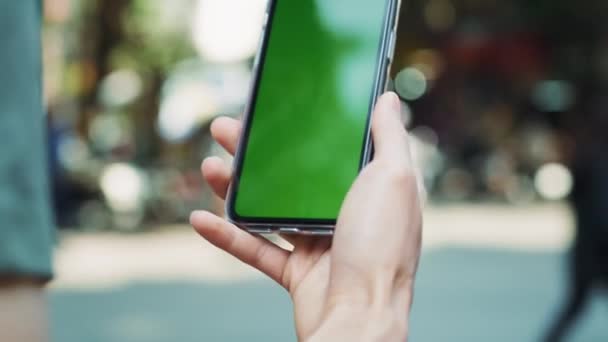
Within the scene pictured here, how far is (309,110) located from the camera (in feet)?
6.31

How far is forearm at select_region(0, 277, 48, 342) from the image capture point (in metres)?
1.64

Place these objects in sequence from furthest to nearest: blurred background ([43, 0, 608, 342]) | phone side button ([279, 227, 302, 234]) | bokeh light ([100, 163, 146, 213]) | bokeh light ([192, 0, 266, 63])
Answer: bokeh light ([192, 0, 266, 63]) < bokeh light ([100, 163, 146, 213]) < blurred background ([43, 0, 608, 342]) < phone side button ([279, 227, 302, 234])

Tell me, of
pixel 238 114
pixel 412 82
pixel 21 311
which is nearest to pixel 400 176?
pixel 21 311

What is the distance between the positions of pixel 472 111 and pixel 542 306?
1631 centimetres

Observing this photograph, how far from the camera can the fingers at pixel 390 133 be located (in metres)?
1.62

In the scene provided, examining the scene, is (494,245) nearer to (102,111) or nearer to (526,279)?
(526,279)

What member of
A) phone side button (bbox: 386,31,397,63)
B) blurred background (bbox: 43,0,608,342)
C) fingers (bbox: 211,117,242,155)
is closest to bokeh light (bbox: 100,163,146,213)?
blurred background (bbox: 43,0,608,342)

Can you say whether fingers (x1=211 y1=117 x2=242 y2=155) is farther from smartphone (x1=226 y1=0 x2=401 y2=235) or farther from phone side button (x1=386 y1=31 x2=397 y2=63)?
phone side button (x1=386 y1=31 x2=397 y2=63)

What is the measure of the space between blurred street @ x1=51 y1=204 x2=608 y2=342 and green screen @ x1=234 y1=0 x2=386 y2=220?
6243 mm

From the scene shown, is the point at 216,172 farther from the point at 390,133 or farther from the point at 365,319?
the point at 365,319

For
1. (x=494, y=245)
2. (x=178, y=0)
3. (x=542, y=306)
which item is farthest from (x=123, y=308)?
(x=178, y=0)

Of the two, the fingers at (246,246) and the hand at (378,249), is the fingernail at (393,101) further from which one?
the fingers at (246,246)

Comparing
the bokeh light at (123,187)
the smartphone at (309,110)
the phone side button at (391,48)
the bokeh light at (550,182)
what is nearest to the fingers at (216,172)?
the smartphone at (309,110)

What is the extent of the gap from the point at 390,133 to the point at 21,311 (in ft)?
1.80
